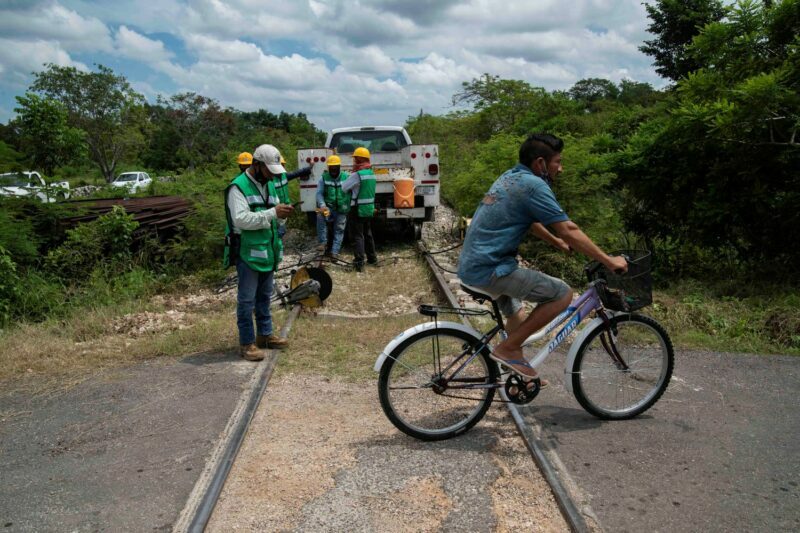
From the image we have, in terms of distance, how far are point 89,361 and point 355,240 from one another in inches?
199

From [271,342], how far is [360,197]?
14.3ft

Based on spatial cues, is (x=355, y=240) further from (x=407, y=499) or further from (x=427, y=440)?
(x=407, y=499)

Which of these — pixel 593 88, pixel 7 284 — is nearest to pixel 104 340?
pixel 7 284

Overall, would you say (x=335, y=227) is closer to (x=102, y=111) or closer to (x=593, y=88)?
(x=102, y=111)

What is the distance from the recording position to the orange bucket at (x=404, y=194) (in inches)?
444

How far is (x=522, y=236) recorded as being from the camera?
12.8 ft

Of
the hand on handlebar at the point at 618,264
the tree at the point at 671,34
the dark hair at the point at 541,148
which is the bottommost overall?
the hand on handlebar at the point at 618,264

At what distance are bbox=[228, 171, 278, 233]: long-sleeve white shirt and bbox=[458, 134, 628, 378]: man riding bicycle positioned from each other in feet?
7.00

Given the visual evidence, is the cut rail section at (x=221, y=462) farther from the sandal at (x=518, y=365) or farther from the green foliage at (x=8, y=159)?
the green foliage at (x=8, y=159)

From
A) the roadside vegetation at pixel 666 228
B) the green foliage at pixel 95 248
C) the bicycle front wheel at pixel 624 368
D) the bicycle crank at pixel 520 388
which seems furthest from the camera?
the green foliage at pixel 95 248

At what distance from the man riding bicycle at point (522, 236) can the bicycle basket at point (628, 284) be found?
193mm

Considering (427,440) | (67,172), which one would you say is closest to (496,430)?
(427,440)

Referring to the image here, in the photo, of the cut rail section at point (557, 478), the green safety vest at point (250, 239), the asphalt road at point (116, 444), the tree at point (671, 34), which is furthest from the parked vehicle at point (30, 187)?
the tree at point (671, 34)

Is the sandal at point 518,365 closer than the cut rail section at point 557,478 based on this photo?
No
